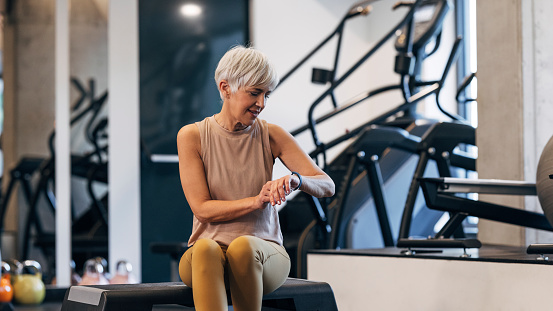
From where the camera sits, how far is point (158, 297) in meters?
1.93

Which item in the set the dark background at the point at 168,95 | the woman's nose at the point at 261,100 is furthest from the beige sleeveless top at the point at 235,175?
the dark background at the point at 168,95

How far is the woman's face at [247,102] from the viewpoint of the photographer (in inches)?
76.0

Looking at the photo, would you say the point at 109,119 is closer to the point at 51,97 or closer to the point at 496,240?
the point at 51,97

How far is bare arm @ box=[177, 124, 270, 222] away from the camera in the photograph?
1.90 meters

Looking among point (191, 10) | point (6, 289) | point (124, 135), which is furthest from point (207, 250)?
point (191, 10)

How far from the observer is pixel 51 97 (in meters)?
5.13

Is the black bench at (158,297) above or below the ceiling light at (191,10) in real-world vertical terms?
below

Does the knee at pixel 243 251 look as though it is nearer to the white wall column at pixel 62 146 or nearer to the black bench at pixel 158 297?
the black bench at pixel 158 297

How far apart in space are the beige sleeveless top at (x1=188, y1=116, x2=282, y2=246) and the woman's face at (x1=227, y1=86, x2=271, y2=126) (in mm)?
58

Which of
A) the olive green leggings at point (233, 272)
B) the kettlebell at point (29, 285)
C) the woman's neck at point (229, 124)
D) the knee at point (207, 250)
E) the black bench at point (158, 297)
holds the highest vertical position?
the woman's neck at point (229, 124)

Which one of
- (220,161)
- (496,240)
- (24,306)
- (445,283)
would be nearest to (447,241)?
(445,283)

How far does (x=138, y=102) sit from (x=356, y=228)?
186cm

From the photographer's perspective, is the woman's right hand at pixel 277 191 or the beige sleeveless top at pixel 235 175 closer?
the woman's right hand at pixel 277 191

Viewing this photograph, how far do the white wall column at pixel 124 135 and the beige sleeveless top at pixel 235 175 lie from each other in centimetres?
345
